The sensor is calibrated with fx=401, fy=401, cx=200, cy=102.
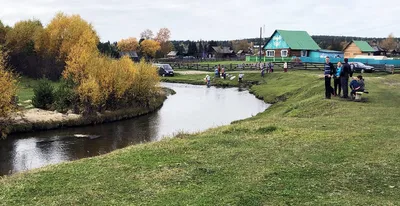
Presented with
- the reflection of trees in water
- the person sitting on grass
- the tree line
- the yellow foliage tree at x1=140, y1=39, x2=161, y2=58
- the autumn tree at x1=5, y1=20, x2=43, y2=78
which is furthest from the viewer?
the yellow foliage tree at x1=140, y1=39, x2=161, y2=58

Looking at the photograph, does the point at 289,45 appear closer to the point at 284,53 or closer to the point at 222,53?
the point at 284,53

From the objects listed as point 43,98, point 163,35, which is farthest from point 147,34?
point 43,98

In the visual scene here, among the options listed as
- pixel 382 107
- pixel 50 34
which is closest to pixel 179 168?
pixel 382 107

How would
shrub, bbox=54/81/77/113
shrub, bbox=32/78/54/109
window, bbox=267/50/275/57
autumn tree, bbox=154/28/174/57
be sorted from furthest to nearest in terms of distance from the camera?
autumn tree, bbox=154/28/174/57 < window, bbox=267/50/275/57 < shrub, bbox=32/78/54/109 < shrub, bbox=54/81/77/113

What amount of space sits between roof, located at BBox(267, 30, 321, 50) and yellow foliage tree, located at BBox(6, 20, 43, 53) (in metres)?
49.3

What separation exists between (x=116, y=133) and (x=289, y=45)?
207 ft

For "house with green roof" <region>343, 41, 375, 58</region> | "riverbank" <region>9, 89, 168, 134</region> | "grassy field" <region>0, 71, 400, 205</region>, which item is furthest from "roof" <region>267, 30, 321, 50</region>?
"grassy field" <region>0, 71, 400, 205</region>

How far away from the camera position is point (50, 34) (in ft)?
197

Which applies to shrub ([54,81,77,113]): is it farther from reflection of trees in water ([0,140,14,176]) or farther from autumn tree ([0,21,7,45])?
autumn tree ([0,21,7,45])

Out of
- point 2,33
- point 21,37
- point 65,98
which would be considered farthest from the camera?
point 2,33

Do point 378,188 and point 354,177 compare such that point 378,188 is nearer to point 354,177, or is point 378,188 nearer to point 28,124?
point 354,177

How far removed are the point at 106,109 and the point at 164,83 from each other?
33.2 m

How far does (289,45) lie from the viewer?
84.4m

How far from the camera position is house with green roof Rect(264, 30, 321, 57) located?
85.0 m
